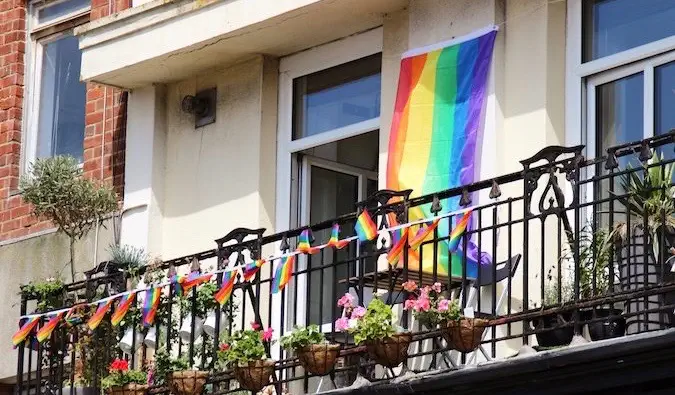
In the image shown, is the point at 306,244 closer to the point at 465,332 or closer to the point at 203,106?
the point at 465,332

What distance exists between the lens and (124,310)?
15195 millimetres

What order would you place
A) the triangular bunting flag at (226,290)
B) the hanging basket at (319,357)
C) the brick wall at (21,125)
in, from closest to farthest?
the hanging basket at (319,357)
the triangular bunting flag at (226,290)
the brick wall at (21,125)

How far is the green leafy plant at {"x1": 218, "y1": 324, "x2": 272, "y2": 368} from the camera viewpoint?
13945 millimetres

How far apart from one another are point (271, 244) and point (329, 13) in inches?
75.9

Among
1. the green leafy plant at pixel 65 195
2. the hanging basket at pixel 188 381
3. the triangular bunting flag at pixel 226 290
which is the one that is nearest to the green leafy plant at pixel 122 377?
the hanging basket at pixel 188 381

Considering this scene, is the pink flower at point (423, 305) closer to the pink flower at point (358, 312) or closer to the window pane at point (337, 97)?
the pink flower at point (358, 312)

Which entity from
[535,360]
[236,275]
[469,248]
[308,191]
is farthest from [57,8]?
[535,360]

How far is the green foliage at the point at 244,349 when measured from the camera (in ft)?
45.8

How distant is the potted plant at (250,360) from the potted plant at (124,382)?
3.35 feet

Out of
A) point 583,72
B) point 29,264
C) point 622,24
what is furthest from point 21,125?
point 622,24

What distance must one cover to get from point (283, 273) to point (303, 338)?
0.76m

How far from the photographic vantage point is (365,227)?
1373 cm

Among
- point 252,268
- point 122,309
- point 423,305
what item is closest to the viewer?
point 423,305

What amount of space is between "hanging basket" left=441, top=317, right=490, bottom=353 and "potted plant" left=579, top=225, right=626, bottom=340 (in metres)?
0.66
